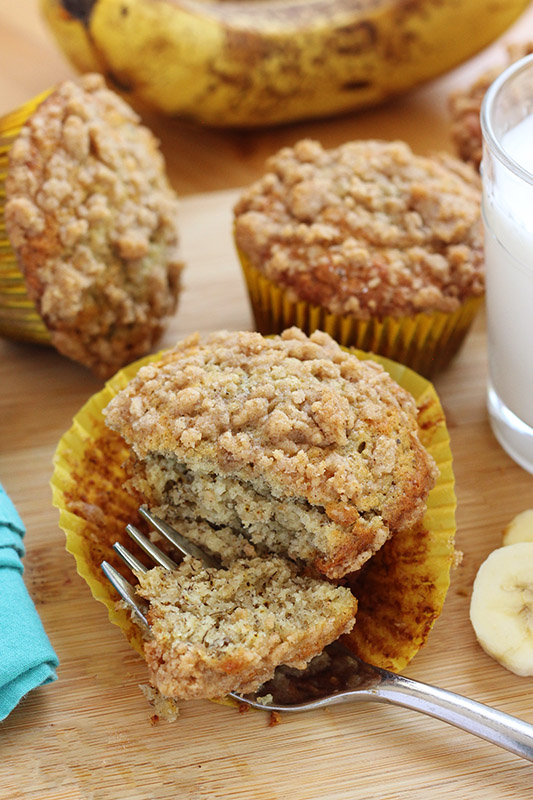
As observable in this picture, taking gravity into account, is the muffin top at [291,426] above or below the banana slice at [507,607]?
above

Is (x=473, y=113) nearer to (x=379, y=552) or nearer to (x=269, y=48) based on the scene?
(x=269, y=48)

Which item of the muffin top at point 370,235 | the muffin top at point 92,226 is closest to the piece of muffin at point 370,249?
the muffin top at point 370,235

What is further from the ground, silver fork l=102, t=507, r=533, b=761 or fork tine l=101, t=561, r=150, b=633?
fork tine l=101, t=561, r=150, b=633

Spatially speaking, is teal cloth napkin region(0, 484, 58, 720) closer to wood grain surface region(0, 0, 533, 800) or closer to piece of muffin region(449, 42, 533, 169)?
wood grain surface region(0, 0, 533, 800)

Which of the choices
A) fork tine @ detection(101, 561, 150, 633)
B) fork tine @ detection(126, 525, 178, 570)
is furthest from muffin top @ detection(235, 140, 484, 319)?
fork tine @ detection(101, 561, 150, 633)

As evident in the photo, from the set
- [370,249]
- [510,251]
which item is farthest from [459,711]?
[370,249]

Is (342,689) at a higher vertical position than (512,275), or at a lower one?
lower

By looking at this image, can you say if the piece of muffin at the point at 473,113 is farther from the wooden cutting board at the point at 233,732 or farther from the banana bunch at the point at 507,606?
the banana bunch at the point at 507,606
